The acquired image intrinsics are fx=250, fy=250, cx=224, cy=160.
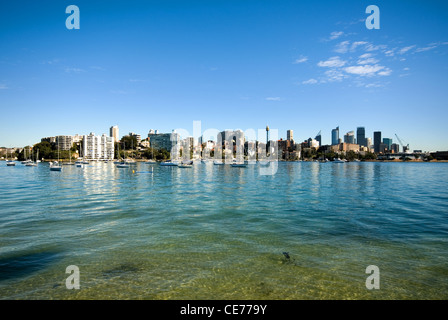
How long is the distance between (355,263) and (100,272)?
13367 mm

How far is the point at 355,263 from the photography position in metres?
13.7

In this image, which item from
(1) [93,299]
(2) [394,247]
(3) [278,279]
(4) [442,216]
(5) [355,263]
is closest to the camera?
(1) [93,299]

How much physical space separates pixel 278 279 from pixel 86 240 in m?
13.4

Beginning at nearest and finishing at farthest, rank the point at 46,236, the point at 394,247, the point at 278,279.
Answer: the point at 278,279 → the point at 394,247 → the point at 46,236

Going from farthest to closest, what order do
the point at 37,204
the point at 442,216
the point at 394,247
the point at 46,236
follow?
the point at 37,204
the point at 442,216
the point at 46,236
the point at 394,247

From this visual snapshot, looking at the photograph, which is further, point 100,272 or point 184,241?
point 184,241

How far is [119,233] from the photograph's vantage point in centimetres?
1925

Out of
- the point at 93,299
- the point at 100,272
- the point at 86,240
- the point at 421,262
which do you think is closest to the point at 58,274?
the point at 100,272

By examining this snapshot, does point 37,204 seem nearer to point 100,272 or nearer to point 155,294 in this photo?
point 100,272

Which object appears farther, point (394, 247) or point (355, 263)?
point (394, 247)

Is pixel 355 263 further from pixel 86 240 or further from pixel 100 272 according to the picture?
pixel 86 240
